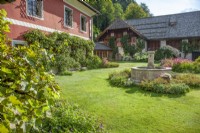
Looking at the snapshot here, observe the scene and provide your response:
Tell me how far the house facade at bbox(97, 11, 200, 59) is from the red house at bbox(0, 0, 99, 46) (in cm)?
1402

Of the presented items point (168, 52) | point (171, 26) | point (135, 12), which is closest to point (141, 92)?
point (168, 52)

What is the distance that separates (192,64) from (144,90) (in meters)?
8.72

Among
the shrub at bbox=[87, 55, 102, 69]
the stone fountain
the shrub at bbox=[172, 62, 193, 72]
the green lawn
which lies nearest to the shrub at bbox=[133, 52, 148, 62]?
the shrub at bbox=[87, 55, 102, 69]

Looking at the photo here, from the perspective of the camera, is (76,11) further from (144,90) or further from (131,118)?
(131,118)

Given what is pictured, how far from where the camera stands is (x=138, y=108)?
23.4ft

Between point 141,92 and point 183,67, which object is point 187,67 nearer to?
point 183,67

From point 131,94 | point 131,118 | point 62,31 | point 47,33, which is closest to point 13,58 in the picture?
point 131,118

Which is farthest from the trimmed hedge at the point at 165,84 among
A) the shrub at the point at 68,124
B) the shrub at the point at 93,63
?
the shrub at the point at 93,63

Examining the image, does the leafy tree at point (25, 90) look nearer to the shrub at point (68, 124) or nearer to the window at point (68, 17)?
the shrub at point (68, 124)

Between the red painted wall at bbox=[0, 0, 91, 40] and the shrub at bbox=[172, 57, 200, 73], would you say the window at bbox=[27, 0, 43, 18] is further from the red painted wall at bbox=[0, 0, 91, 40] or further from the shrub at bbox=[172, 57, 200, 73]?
the shrub at bbox=[172, 57, 200, 73]

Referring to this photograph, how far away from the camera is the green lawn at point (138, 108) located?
18.4 feet

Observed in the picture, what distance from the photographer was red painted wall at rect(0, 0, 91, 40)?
36.5ft

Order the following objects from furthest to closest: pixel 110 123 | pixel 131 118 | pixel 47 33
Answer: pixel 47 33 < pixel 131 118 < pixel 110 123

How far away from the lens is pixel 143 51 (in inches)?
1312
